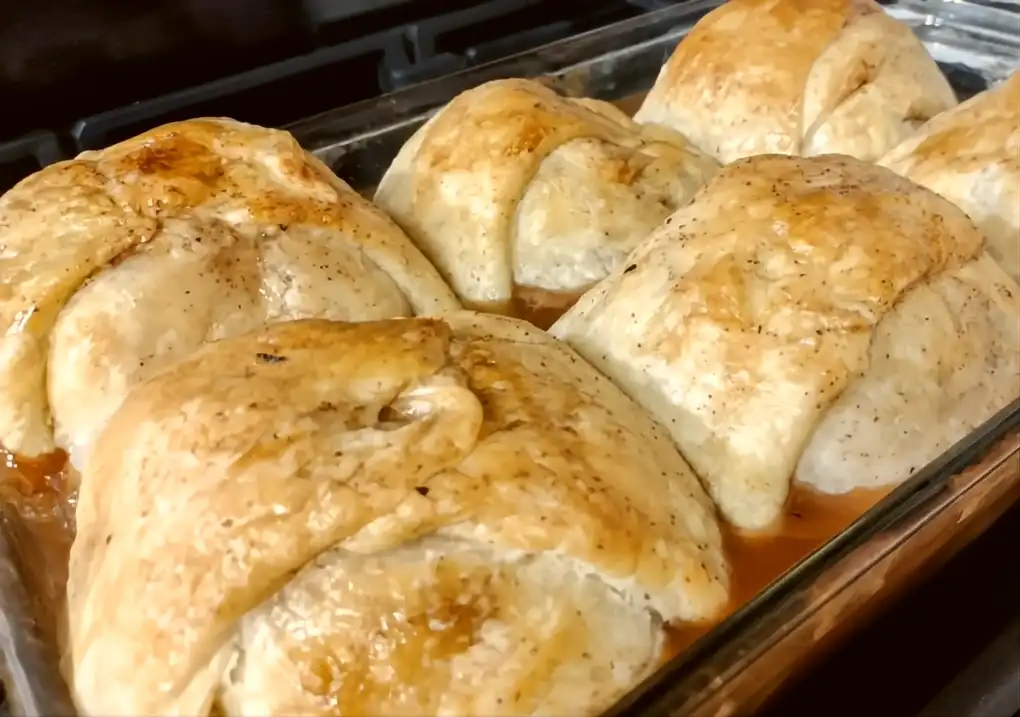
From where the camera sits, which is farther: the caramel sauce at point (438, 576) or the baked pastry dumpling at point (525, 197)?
the baked pastry dumpling at point (525, 197)

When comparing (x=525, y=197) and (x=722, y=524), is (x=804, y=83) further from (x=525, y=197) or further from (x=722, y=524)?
(x=722, y=524)

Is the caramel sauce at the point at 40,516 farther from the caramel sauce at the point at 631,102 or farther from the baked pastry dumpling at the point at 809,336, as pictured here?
the caramel sauce at the point at 631,102

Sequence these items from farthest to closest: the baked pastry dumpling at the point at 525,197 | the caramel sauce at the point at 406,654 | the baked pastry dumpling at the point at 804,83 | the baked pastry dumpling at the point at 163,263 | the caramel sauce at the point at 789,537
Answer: the baked pastry dumpling at the point at 804,83
the baked pastry dumpling at the point at 525,197
the baked pastry dumpling at the point at 163,263
the caramel sauce at the point at 789,537
the caramel sauce at the point at 406,654

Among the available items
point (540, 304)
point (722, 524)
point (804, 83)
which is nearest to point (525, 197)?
point (540, 304)

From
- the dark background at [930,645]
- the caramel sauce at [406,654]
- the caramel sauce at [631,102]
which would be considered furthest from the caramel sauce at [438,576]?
the caramel sauce at [631,102]

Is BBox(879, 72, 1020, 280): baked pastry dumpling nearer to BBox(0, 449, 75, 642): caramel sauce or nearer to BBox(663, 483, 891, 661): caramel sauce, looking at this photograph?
BBox(663, 483, 891, 661): caramel sauce

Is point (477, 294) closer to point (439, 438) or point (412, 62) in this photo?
point (439, 438)
